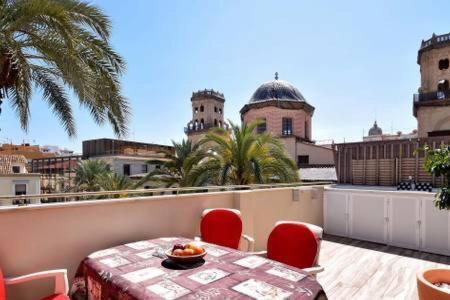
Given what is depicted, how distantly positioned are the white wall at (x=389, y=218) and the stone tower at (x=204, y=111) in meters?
27.4

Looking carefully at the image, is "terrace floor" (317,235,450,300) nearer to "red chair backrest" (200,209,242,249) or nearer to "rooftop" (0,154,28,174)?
"red chair backrest" (200,209,242,249)

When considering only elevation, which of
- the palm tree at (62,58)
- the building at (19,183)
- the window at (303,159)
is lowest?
the building at (19,183)

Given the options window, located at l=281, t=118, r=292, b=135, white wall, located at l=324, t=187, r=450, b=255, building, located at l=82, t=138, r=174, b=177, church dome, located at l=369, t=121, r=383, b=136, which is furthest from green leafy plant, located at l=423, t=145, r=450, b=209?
church dome, located at l=369, t=121, r=383, b=136

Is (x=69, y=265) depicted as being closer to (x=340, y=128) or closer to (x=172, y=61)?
(x=172, y=61)

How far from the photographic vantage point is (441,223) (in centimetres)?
602

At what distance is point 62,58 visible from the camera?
511 cm

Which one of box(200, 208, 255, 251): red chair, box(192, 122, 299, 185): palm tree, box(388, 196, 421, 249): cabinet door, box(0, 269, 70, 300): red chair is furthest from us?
box(192, 122, 299, 185): palm tree

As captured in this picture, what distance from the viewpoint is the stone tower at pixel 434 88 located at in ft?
84.1

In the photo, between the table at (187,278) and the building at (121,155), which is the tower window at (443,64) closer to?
the building at (121,155)

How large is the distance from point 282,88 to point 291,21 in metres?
18.3

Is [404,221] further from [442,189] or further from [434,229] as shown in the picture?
[442,189]

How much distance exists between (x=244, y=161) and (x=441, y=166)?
22.2 ft

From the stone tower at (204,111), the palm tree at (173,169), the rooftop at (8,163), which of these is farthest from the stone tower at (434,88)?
the rooftop at (8,163)

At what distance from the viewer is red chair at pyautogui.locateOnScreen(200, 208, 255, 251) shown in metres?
4.11
